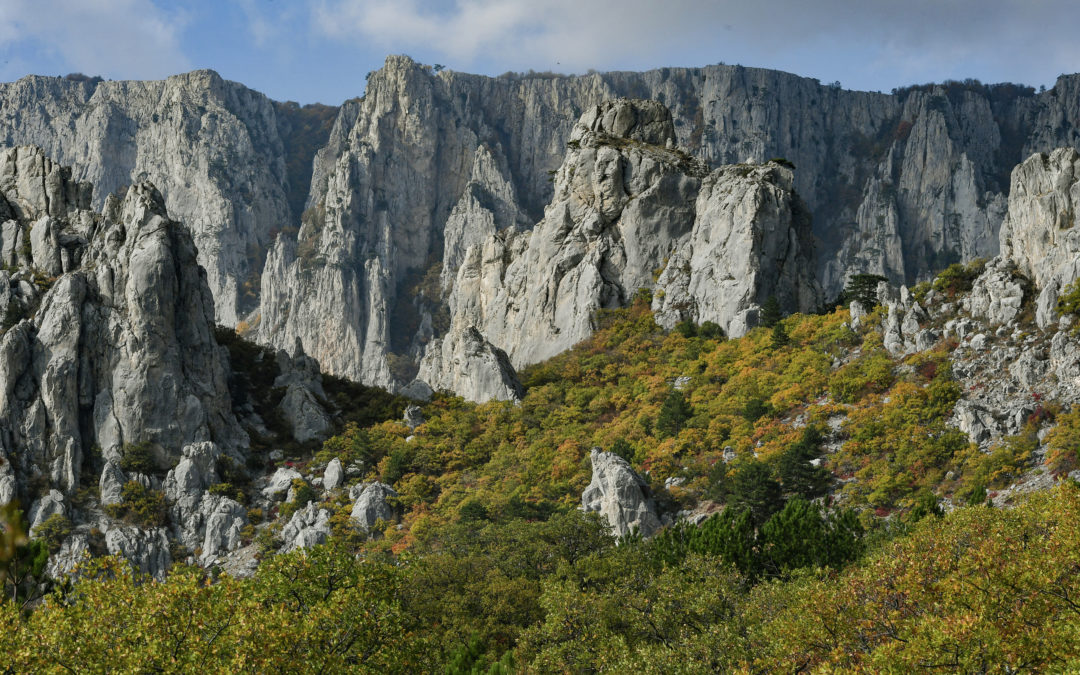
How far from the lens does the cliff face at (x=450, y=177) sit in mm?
164375

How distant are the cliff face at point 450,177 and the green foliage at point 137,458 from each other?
3559 inches

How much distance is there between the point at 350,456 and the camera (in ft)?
221

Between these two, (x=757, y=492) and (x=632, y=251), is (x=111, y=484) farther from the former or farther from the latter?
(x=632, y=251)

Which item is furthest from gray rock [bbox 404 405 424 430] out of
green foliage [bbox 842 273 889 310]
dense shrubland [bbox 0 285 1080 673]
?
green foliage [bbox 842 273 889 310]

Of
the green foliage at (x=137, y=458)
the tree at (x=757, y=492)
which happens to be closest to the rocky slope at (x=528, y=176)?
the green foliage at (x=137, y=458)

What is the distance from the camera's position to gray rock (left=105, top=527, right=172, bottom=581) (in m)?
55.6

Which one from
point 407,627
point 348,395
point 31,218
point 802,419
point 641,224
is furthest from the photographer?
point 641,224

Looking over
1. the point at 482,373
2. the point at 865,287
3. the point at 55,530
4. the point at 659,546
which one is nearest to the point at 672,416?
the point at 482,373

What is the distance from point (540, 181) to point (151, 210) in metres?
125

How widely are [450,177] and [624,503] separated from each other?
141 meters

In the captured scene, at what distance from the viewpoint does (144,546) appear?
186 ft

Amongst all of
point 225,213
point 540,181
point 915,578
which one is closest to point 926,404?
point 915,578

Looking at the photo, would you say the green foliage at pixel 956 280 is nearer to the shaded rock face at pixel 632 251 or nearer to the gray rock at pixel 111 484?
the shaded rock face at pixel 632 251

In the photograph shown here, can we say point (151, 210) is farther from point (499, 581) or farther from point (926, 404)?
point (926, 404)
